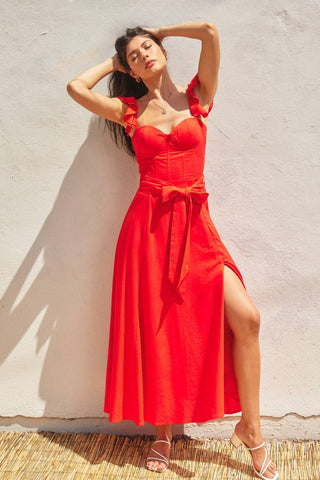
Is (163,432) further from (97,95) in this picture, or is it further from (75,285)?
(97,95)

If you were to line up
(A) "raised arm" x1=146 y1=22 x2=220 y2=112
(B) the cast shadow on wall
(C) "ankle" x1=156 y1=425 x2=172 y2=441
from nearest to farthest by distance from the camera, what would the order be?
(A) "raised arm" x1=146 y1=22 x2=220 y2=112 → (C) "ankle" x1=156 y1=425 x2=172 y2=441 → (B) the cast shadow on wall

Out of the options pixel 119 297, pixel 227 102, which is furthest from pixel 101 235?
pixel 227 102

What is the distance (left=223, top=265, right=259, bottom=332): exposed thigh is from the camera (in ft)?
7.18

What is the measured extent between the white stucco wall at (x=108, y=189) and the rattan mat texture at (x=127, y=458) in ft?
0.40

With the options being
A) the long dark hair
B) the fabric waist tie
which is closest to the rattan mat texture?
the fabric waist tie

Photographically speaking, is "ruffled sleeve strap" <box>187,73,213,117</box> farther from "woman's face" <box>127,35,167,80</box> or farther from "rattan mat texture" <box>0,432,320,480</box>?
"rattan mat texture" <box>0,432,320,480</box>

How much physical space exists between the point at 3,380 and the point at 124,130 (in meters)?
1.57

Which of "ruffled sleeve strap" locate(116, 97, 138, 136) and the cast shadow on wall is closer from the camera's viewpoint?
"ruffled sleeve strap" locate(116, 97, 138, 136)

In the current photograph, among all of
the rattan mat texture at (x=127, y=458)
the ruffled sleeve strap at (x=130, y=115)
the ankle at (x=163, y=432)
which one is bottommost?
the rattan mat texture at (x=127, y=458)

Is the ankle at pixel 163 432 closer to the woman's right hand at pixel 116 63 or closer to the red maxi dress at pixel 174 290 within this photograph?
the red maxi dress at pixel 174 290

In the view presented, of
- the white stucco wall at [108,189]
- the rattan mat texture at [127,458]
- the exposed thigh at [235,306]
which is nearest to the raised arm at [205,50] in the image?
the white stucco wall at [108,189]

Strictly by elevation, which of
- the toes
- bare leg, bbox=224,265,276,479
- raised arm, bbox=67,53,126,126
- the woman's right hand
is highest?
the woman's right hand

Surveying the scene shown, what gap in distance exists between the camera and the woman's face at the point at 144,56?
224 cm

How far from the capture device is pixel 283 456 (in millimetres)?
2395
